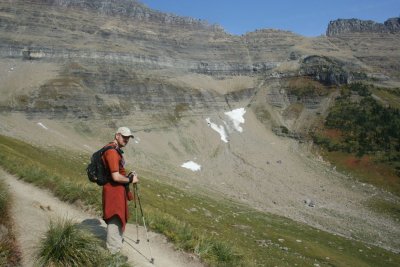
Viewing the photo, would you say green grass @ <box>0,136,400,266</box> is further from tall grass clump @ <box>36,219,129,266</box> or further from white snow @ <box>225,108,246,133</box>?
white snow @ <box>225,108,246,133</box>

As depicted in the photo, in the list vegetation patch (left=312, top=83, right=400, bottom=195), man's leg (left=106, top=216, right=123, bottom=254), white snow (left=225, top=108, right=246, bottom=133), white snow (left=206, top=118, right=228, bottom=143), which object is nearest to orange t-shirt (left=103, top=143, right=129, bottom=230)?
man's leg (left=106, top=216, right=123, bottom=254)

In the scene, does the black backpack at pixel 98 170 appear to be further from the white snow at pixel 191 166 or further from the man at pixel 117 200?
the white snow at pixel 191 166

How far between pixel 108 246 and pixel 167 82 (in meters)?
138

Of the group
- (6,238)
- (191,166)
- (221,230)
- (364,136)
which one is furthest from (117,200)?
(364,136)

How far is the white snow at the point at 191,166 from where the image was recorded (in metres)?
99.3

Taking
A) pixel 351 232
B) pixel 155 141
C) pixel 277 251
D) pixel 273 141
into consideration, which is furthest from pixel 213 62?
pixel 277 251

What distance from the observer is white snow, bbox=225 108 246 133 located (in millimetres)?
133500

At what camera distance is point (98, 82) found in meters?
127

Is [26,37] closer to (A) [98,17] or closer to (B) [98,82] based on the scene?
(B) [98,82]

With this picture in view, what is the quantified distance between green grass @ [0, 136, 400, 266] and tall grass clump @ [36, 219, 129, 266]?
4.36 meters

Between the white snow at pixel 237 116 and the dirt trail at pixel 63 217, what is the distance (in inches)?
4563

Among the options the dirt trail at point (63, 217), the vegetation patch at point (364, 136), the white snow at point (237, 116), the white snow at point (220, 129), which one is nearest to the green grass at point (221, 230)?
the dirt trail at point (63, 217)

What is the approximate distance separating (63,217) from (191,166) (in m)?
90.0

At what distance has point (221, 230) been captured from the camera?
37.4 m
